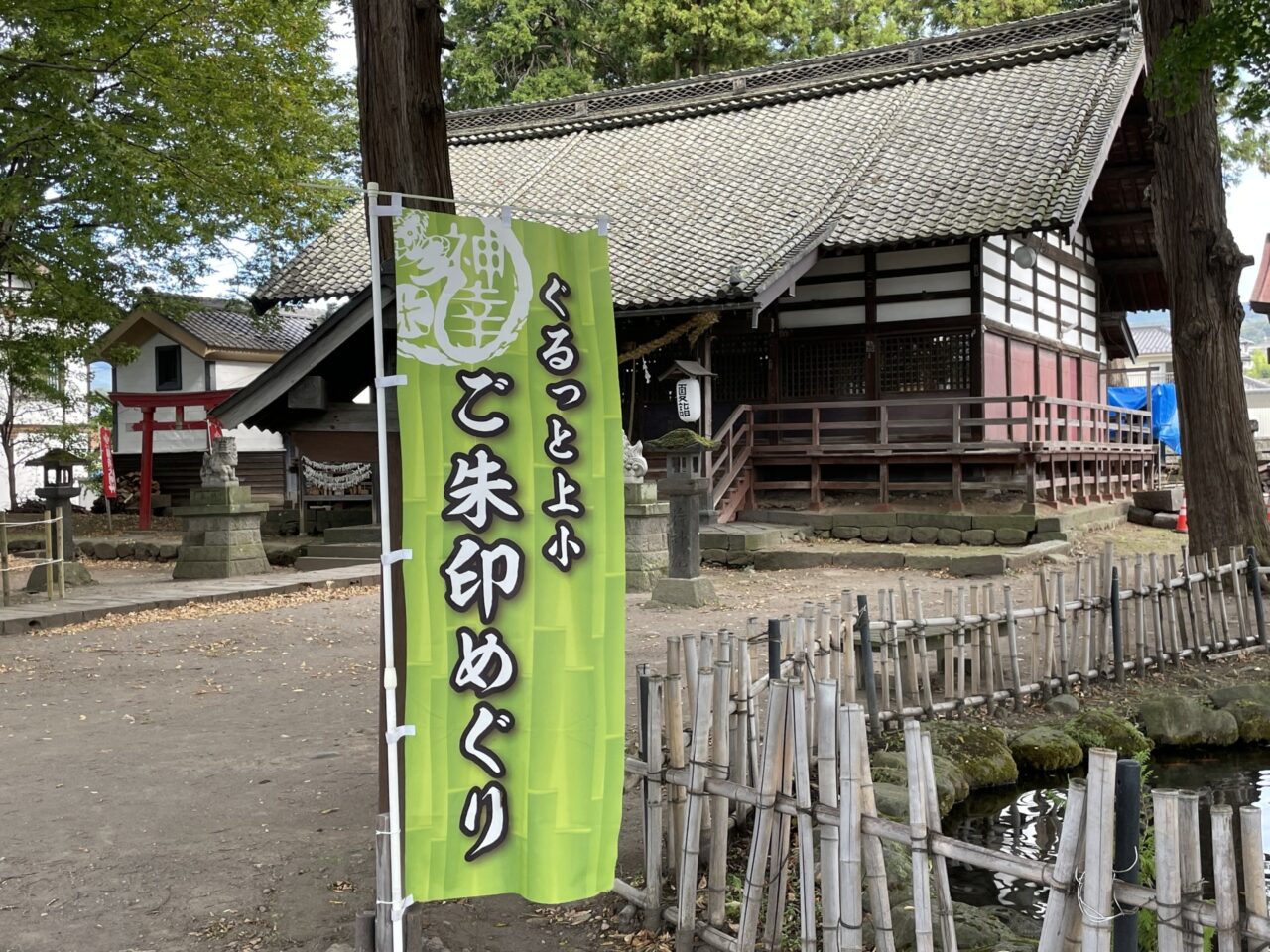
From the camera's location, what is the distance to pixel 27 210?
53.4 ft

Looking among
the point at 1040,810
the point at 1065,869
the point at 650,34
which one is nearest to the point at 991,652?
the point at 1040,810

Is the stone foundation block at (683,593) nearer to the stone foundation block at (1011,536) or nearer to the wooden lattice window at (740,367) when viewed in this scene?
the stone foundation block at (1011,536)

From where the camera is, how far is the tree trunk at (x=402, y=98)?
432 centimetres

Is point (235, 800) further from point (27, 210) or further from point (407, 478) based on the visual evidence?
point (27, 210)

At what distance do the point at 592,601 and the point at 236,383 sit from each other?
84.7 feet

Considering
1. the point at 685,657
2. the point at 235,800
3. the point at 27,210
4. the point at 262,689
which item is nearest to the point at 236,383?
the point at 27,210

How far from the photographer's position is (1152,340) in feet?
160

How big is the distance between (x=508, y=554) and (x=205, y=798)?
10.5 ft

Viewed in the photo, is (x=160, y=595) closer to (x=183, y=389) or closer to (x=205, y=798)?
(x=205, y=798)

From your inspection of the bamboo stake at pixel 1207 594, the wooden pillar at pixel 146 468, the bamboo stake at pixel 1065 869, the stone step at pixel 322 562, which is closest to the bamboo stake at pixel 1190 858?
the bamboo stake at pixel 1065 869

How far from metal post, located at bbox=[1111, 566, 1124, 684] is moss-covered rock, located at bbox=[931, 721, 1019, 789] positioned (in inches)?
68.6

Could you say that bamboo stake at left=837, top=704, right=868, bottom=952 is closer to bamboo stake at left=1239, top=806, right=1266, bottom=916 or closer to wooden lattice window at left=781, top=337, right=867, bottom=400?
bamboo stake at left=1239, top=806, right=1266, bottom=916

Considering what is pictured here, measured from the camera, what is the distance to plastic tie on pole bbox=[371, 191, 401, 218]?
3611mm

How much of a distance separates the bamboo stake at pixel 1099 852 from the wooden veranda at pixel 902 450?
13.0 metres
